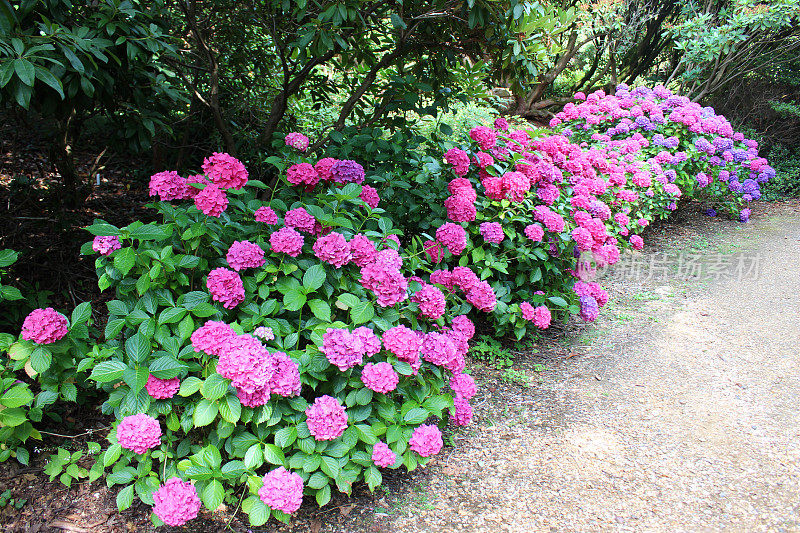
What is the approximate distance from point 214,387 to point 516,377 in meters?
1.71

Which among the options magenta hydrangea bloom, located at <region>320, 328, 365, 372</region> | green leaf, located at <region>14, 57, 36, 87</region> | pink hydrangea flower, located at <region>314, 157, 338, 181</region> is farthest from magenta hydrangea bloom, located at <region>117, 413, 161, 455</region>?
pink hydrangea flower, located at <region>314, 157, 338, 181</region>

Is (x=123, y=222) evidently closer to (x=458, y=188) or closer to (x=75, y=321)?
(x=75, y=321)

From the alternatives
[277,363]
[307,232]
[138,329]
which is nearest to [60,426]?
[138,329]

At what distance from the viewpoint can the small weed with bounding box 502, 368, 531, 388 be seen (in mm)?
2684

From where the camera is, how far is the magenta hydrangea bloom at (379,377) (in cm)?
170

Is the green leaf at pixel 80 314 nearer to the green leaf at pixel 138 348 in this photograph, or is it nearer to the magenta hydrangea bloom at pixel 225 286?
the green leaf at pixel 138 348

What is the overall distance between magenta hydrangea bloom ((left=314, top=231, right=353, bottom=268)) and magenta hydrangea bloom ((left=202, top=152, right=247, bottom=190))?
45 cm

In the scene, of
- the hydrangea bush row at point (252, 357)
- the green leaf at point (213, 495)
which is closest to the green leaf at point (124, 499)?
the hydrangea bush row at point (252, 357)

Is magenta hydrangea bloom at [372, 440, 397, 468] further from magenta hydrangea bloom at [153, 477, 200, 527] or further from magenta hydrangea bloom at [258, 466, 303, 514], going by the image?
magenta hydrangea bloom at [153, 477, 200, 527]

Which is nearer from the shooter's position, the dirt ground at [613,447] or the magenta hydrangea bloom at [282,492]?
the magenta hydrangea bloom at [282,492]

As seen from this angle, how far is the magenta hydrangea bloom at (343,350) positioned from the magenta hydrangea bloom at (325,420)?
13 cm

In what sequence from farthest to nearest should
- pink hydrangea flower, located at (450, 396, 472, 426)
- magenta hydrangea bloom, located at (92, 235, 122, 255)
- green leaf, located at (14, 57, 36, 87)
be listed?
pink hydrangea flower, located at (450, 396, 472, 426), magenta hydrangea bloom, located at (92, 235, 122, 255), green leaf, located at (14, 57, 36, 87)

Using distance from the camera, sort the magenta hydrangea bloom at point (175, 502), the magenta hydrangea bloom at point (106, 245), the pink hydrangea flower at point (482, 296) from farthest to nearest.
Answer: the pink hydrangea flower at point (482, 296) → the magenta hydrangea bloom at point (106, 245) → the magenta hydrangea bloom at point (175, 502)

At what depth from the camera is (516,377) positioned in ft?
8.95
